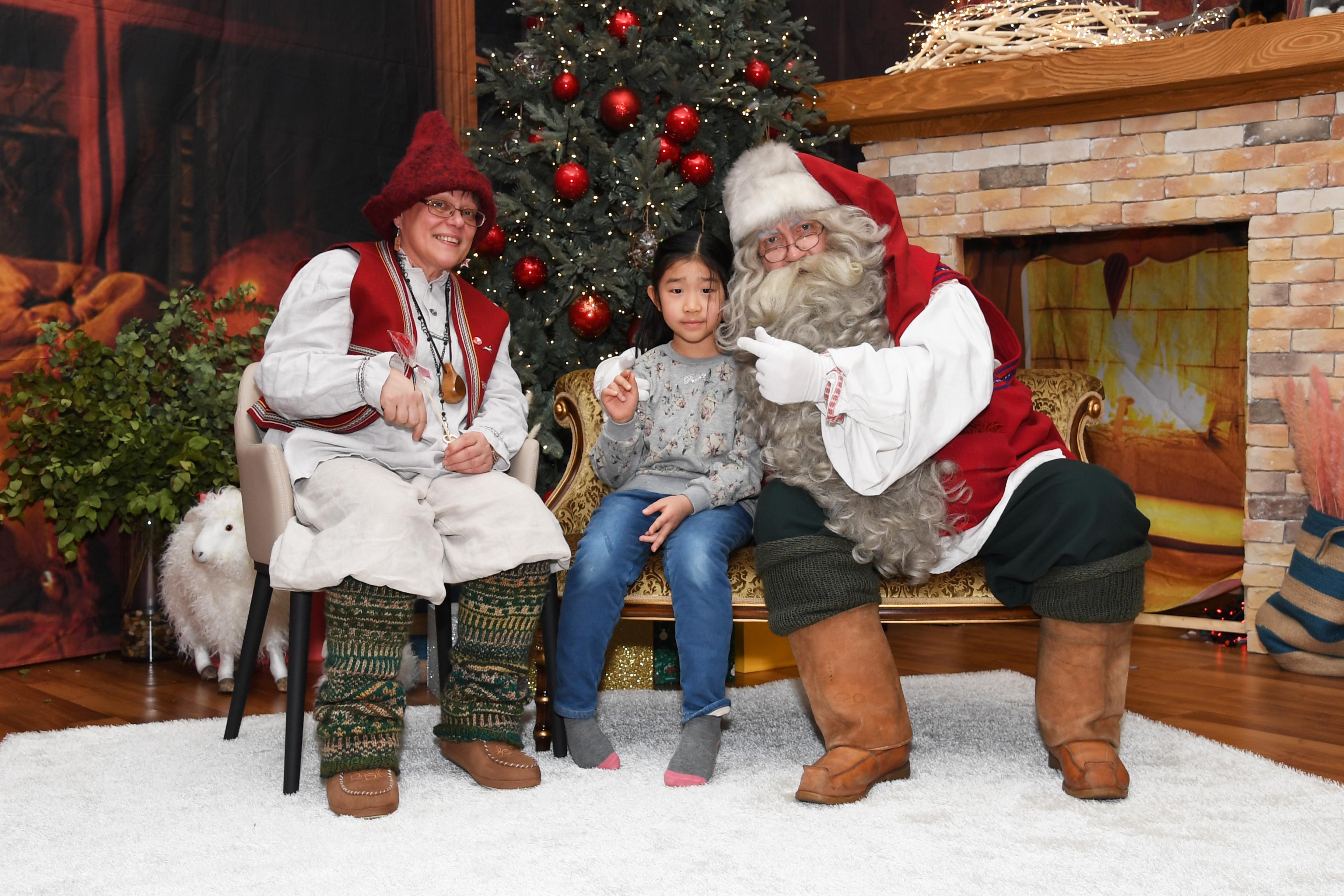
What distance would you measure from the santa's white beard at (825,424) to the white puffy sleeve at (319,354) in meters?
0.78

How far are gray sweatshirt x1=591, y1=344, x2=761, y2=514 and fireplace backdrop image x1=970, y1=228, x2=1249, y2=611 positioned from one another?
6.57 ft

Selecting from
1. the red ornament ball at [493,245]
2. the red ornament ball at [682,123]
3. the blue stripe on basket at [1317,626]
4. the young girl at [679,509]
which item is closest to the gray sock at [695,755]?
the young girl at [679,509]

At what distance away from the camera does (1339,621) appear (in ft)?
11.0

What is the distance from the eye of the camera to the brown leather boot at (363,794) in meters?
2.15

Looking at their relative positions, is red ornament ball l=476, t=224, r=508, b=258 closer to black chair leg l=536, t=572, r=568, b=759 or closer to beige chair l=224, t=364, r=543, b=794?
beige chair l=224, t=364, r=543, b=794

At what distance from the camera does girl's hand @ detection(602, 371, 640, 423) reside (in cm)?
260

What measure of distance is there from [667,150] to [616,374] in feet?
3.50

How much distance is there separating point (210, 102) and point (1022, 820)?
325 cm

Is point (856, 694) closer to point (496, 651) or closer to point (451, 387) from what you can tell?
point (496, 651)

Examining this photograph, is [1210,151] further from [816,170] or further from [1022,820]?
[1022,820]

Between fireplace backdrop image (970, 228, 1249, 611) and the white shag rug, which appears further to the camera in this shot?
fireplace backdrop image (970, 228, 1249, 611)

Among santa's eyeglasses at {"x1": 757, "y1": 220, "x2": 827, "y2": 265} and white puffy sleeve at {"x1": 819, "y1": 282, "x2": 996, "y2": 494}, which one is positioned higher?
santa's eyeglasses at {"x1": 757, "y1": 220, "x2": 827, "y2": 265}

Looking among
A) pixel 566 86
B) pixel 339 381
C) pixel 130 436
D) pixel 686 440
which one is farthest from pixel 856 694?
pixel 130 436

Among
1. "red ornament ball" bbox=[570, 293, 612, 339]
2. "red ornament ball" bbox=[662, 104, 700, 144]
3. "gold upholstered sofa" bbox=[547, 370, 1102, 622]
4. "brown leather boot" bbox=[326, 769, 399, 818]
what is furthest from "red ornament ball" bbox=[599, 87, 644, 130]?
"brown leather boot" bbox=[326, 769, 399, 818]
